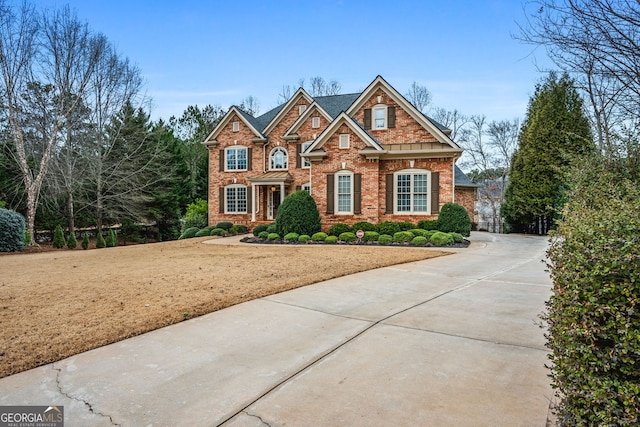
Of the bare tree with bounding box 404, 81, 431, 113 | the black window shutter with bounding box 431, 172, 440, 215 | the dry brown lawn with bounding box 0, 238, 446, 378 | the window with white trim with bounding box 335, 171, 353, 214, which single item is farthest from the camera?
the bare tree with bounding box 404, 81, 431, 113

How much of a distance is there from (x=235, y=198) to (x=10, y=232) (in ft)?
35.9

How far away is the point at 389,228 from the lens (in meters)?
15.5

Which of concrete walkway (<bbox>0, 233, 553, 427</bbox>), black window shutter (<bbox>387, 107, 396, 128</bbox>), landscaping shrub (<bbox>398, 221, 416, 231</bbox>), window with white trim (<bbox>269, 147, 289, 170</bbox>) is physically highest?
black window shutter (<bbox>387, 107, 396, 128</bbox>)

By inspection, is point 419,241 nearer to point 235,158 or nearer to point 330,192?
point 330,192

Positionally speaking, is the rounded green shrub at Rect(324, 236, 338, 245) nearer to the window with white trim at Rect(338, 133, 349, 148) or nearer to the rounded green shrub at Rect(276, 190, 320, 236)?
the rounded green shrub at Rect(276, 190, 320, 236)

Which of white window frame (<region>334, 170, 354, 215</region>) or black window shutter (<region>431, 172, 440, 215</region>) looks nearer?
black window shutter (<region>431, 172, 440, 215</region>)

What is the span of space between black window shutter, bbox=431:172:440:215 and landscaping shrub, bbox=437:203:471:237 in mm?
878

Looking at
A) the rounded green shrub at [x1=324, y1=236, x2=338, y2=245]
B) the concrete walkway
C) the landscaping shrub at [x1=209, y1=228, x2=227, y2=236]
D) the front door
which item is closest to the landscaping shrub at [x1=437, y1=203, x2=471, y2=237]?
the rounded green shrub at [x1=324, y1=236, x2=338, y2=245]

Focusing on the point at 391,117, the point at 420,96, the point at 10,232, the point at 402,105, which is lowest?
the point at 10,232

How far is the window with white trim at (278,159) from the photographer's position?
22.2 m

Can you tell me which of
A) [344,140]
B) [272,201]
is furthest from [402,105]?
[272,201]

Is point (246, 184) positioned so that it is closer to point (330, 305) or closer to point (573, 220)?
point (330, 305)

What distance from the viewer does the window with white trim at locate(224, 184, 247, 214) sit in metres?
22.7

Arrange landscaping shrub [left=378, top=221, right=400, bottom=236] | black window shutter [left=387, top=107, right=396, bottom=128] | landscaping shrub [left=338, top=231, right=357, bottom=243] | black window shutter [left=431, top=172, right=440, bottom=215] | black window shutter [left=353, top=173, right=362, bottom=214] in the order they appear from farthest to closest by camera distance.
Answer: black window shutter [left=387, top=107, right=396, bottom=128]
black window shutter [left=353, top=173, right=362, bottom=214]
black window shutter [left=431, top=172, right=440, bottom=215]
landscaping shrub [left=378, top=221, right=400, bottom=236]
landscaping shrub [left=338, top=231, right=357, bottom=243]
